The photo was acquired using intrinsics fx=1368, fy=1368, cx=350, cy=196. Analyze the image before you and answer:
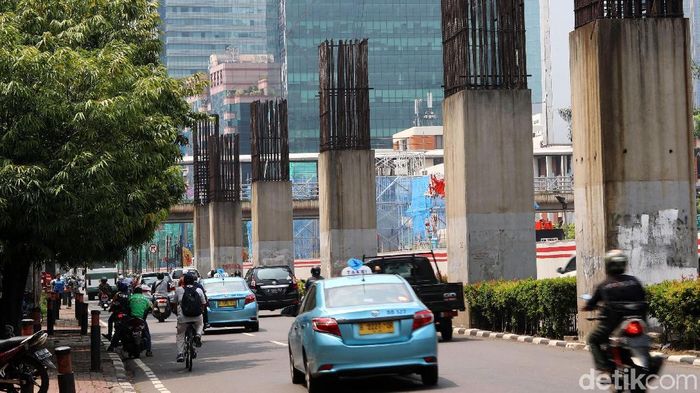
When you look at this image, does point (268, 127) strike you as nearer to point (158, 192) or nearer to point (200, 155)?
point (200, 155)

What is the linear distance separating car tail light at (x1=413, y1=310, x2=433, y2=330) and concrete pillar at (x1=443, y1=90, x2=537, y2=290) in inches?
652

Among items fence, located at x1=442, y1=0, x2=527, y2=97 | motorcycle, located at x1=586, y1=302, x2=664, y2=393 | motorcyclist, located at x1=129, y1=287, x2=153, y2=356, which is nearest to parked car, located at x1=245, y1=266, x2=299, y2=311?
fence, located at x1=442, y1=0, x2=527, y2=97

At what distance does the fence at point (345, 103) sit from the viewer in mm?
51188

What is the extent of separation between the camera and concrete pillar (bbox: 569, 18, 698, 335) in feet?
79.5

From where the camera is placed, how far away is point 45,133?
2436cm

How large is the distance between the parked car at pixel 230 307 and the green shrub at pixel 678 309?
16.1m

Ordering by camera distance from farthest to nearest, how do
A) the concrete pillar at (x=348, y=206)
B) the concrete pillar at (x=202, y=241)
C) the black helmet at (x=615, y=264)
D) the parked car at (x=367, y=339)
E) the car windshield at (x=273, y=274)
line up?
1. the concrete pillar at (x=202, y=241)
2. the concrete pillar at (x=348, y=206)
3. the car windshield at (x=273, y=274)
4. the parked car at (x=367, y=339)
5. the black helmet at (x=615, y=264)

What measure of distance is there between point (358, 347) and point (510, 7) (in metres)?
20.8

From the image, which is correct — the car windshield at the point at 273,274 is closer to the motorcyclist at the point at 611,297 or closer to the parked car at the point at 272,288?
the parked car at the point at 272,288

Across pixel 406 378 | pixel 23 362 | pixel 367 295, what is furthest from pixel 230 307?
pixel 23 362

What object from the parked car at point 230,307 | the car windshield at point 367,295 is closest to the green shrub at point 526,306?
the parked car at point 230,307

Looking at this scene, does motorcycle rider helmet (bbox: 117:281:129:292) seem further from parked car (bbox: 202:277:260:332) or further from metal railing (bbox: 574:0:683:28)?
metal railing (bbox: 574:0:683:28)

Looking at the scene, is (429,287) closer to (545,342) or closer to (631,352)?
(545,342)

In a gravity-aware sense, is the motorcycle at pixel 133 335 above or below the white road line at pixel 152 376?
above
